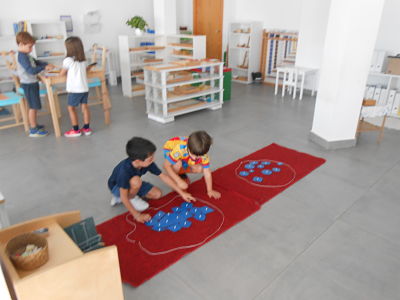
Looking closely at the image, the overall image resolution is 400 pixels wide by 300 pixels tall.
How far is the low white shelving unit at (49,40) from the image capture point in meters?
6.36

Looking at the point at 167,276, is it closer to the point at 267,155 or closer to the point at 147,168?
the point at 147,168

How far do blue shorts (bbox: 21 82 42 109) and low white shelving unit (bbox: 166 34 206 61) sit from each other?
9.66ft

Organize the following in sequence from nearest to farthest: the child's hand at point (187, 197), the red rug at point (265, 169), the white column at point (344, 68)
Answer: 1. the child's hand at point (187, 197)
2. the red rug at point (265, 169)
3. the white column at point (344, 68)

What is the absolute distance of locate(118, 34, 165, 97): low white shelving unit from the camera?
6084 millimetres

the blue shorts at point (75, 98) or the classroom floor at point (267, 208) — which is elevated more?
the blue shorts at point (75, 98)

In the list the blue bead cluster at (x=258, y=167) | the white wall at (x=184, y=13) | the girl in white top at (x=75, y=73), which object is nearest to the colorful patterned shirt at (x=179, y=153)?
the blue bead cluster at (x=258, y=167)

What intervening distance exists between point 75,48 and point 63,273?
10.8ft

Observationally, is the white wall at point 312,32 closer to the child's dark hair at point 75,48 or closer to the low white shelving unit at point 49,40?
the child's dark hair at point 75,48

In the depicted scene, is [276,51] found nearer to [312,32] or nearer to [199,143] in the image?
[312,32]

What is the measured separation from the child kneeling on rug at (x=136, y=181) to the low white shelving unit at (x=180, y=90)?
224cm

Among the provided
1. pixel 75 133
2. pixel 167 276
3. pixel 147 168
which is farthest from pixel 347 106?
pixel 75 133

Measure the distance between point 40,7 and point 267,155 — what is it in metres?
5.54

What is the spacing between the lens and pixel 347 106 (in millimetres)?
3799

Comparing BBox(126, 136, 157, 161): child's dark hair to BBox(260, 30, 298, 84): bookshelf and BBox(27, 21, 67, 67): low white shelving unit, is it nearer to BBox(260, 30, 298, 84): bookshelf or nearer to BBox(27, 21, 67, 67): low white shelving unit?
BBox(27, 21, 67, 67): low white shelving unit
